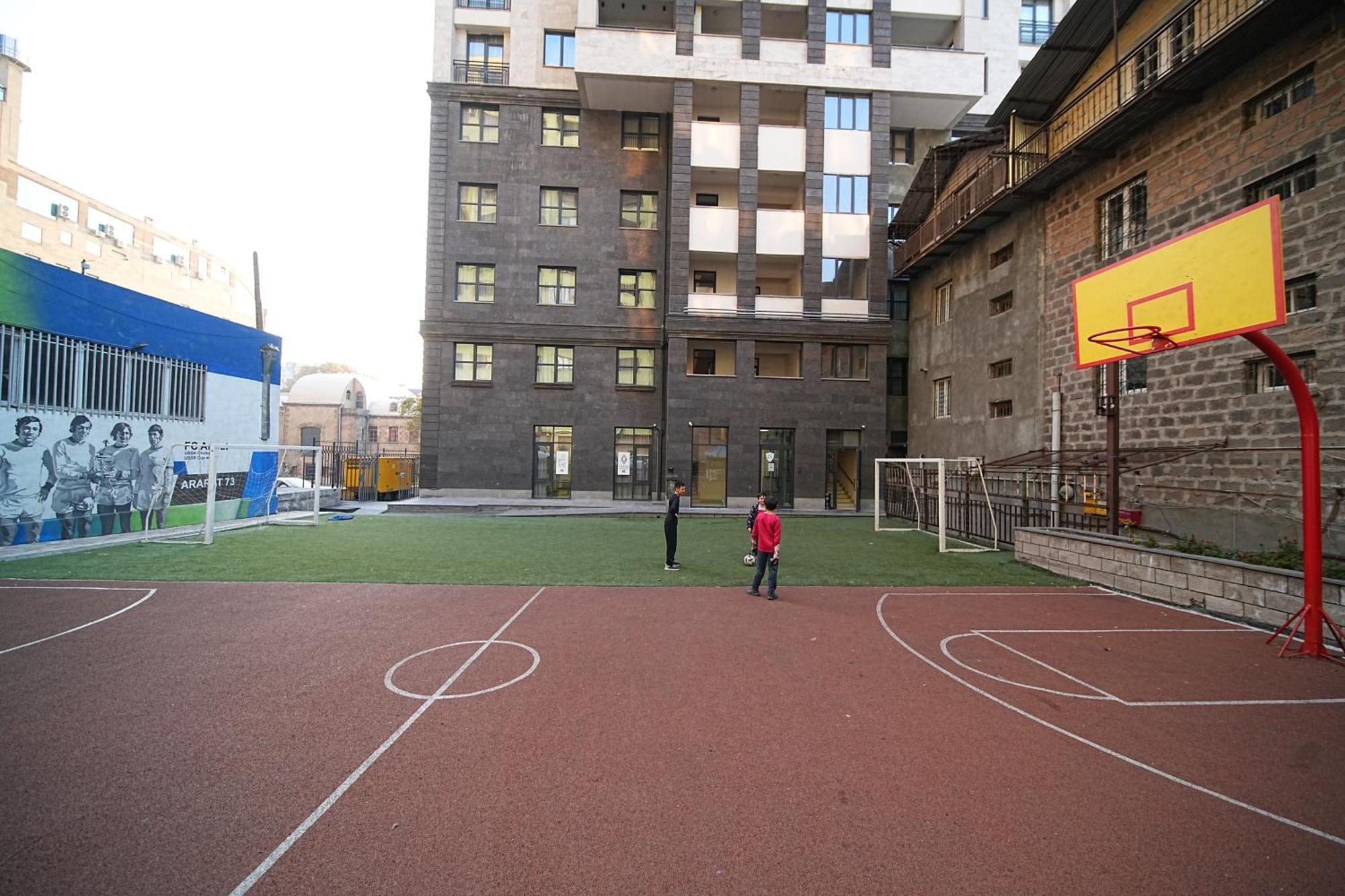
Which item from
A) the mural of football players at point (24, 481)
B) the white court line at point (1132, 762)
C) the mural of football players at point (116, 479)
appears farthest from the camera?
the mural of football players at point (116, 479)

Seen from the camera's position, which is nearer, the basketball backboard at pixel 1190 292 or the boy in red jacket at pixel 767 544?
the basketball backboard at pixel 1190 292

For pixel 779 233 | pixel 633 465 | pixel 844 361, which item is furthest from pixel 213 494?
pixel 844 361

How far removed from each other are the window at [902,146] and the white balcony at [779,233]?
21.2 ft

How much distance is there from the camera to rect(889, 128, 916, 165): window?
2859 centimetres

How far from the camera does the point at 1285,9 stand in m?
10.9

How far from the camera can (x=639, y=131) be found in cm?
2795

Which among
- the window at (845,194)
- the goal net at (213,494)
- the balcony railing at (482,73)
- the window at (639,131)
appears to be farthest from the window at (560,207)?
the goal net at (213,494)

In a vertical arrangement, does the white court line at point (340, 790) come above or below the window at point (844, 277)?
below

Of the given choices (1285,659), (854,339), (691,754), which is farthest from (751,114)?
(691,754)

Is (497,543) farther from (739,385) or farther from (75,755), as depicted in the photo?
(739,385)

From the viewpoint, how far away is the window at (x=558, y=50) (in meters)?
27.8

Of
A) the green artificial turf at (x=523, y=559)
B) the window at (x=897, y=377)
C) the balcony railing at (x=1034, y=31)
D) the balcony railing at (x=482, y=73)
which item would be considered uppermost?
the balcony railing at (x=1034, y=31)

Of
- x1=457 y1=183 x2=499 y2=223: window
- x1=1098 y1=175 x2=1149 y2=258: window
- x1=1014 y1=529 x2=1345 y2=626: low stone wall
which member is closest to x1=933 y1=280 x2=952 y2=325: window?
x1=1098 y1=175 x2=1149 y2=258: window

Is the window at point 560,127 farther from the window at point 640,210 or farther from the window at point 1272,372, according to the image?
the window at point 1272,372
